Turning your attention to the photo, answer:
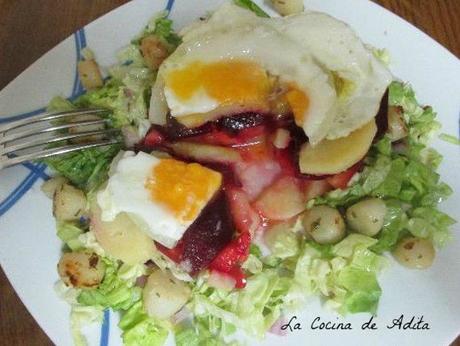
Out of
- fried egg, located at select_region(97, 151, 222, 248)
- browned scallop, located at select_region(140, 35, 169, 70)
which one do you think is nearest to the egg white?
fried egg, located at select_region(97, 151, 222, 248)

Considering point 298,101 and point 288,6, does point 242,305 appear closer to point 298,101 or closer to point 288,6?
point 298,101

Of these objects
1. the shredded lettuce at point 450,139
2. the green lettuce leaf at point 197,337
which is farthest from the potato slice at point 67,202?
the shredded lettuce at point 450,139

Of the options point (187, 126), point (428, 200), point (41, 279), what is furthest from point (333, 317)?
point (41, 279)

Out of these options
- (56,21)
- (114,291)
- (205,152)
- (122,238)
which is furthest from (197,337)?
(56,21)

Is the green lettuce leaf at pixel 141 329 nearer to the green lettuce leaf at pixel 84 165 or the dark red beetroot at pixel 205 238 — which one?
the dark red beetroot at pixel 205 238

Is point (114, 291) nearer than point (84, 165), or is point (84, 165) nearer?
point (114, 291)

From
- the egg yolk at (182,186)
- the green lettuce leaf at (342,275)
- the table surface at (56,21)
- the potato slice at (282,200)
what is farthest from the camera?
the table surface at (56,21)

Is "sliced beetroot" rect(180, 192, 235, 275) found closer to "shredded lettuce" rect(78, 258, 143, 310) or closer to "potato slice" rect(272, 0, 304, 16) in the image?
"shredded lettuce" rect(78, 258, 143, 310)
